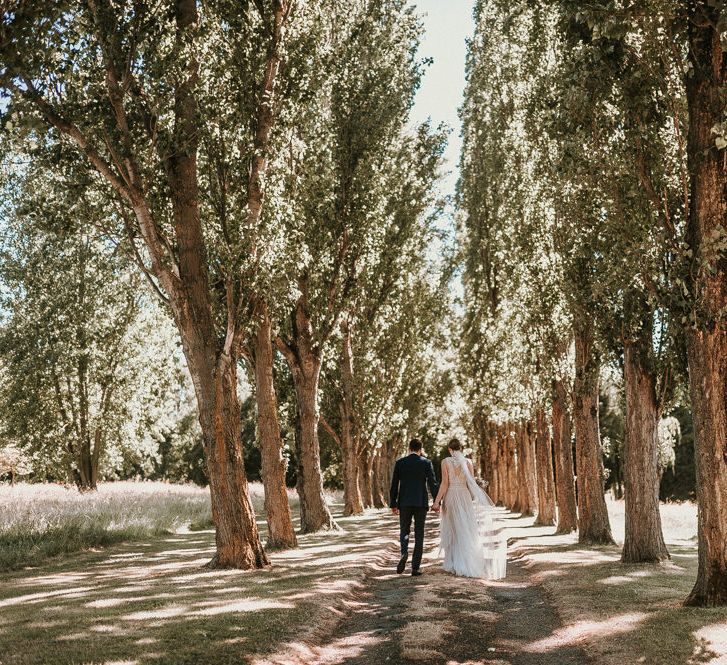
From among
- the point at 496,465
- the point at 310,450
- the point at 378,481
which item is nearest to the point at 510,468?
the point at 496,465

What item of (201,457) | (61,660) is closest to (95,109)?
(61,660)

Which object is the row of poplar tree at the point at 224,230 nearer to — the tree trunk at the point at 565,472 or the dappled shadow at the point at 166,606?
the dappled shadow at the point at 166,606

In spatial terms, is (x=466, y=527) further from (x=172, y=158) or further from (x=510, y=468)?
(x=510, y=468)

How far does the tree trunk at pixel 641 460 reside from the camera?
14477 millimetres

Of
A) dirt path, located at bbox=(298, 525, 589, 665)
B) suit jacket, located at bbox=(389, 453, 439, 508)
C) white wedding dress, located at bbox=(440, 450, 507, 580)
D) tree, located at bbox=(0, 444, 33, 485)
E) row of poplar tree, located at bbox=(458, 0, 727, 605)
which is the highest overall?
row of poplar tree, located at bbox=(458, 0, 727, 605)

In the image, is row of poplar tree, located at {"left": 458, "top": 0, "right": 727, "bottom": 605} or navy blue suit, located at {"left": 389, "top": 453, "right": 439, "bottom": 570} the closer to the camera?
row of poplar tree, located at {"left": 458, "top": 0, "right": 727, "bottom": 605}

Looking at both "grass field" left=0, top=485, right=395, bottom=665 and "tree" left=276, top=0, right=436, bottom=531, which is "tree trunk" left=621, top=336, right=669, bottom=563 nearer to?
"grass field" left=0, top=485, right=395, bottom=665

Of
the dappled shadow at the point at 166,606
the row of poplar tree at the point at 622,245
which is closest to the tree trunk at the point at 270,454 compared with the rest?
the dappled shadow at the point at 166,606

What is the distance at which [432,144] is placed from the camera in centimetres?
2833

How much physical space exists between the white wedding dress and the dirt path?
0.89 meters

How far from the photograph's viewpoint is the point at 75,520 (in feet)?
68.3

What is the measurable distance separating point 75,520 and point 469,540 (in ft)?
38.6

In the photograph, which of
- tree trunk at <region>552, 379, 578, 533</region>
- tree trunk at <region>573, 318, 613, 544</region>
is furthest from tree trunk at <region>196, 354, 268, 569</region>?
tree trunk at <region>552, 379, 578, 533</region>

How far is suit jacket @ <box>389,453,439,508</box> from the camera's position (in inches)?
543
